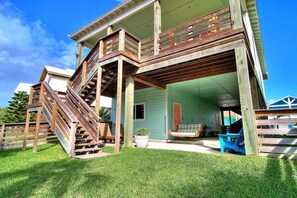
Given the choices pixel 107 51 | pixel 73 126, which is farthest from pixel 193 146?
pixel 107 51

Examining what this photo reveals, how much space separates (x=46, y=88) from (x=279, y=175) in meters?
7.18

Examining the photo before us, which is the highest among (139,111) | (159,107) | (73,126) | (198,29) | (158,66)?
(198,29)

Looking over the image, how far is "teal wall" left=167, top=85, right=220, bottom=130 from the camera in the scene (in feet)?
32.7

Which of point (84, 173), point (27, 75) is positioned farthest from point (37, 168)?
point (27, 75)

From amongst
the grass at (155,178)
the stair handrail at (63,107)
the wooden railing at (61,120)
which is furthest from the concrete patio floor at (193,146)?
the stair handrail at (63,107)

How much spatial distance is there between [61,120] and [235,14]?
6104mm

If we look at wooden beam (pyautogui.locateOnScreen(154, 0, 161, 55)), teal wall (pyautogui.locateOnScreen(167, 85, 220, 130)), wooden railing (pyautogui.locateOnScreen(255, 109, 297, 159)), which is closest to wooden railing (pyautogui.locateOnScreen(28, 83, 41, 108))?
wooden beam (pyautogui.locateOnScreen(154, 0, 161, 55))

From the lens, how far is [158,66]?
6352 millimetres

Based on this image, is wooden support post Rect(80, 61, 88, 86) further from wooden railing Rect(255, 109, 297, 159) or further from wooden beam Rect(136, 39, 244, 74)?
wooden railing Rect(255, 109, 297, 159)

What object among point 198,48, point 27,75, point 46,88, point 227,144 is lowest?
point 227,144

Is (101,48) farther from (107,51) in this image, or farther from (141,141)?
(141,141)

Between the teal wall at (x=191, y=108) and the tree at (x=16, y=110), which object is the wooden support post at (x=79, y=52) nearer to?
the teal wall at (x=191, y=108)

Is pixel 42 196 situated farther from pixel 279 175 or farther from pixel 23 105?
pixel 23 105

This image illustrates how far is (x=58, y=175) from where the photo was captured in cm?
316
